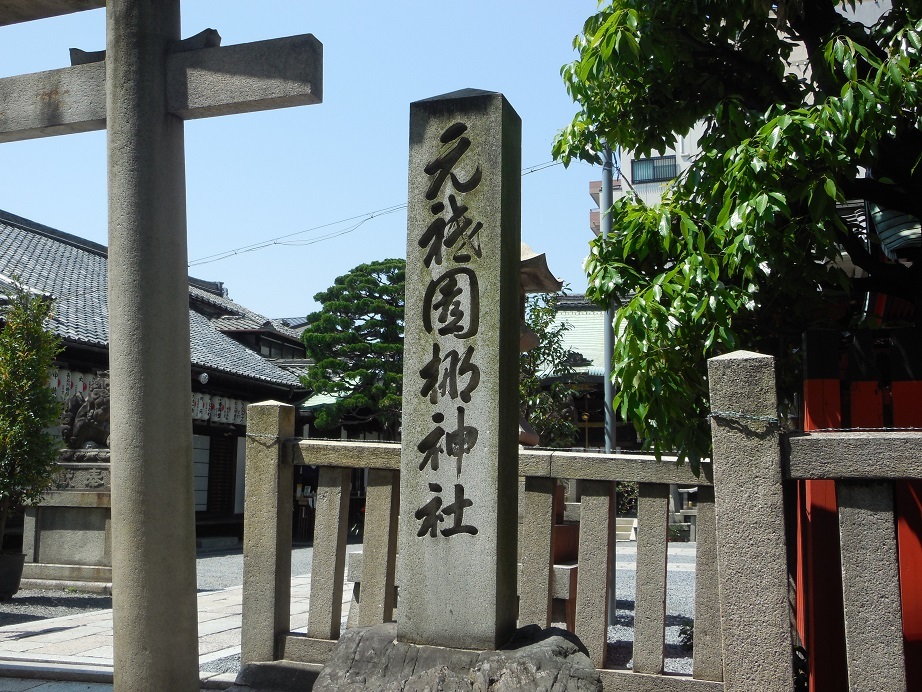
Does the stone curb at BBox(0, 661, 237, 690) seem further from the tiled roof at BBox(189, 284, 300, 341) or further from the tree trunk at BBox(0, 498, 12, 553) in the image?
the tiled roof at BBox(189, 284, 300, 341)

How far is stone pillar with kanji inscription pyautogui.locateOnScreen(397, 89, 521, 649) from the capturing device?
4000mm

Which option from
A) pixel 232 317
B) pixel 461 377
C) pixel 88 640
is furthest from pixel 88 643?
pixel 232 317

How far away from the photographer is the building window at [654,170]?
1188 inches

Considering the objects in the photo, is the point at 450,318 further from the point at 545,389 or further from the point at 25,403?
the point at 545,389

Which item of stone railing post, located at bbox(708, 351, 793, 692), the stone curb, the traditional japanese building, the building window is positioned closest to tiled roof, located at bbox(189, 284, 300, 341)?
the traditional japanese building

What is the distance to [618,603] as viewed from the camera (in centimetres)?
1070

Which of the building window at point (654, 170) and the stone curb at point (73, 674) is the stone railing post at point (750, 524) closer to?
the stone curb at point (73, 674)

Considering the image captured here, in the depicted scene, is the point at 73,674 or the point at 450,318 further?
the point at 73,674

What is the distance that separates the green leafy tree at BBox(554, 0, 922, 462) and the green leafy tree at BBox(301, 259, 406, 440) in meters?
16.4

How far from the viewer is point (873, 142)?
155 inches

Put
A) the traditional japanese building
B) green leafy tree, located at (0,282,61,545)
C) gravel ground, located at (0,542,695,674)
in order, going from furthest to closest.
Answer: the traditional japanese building, green leafy tree, located at (0,282,61,545), gravel ground, located at (0,542,695,674)

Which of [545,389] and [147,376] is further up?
[545,389]

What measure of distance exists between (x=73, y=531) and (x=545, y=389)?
8603 millimetres

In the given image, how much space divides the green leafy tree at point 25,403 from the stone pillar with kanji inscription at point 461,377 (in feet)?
28.6
